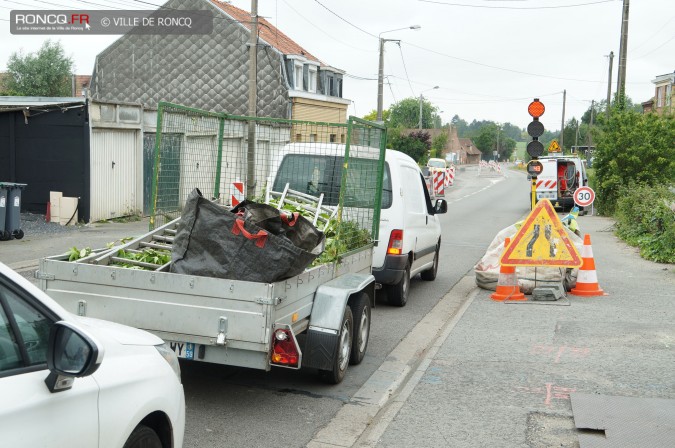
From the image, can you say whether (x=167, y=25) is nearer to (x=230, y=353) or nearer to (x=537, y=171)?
(x=537, y=171)

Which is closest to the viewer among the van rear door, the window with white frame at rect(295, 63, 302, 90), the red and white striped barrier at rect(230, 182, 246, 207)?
the red and white striped barrier at rect(230, 182, 246, 207)

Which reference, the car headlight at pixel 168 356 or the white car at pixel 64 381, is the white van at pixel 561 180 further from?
the white car at pixel 64 381

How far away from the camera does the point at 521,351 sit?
8430 millimetres

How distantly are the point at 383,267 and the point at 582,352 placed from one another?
2893mm

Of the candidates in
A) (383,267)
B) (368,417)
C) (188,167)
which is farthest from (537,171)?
(368,417)

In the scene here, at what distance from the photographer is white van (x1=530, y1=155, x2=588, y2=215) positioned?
32188 mm

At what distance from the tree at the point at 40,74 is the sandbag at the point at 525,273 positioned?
54.7 m

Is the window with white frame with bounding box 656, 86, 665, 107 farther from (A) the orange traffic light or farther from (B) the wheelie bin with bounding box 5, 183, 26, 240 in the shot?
(B) the wheelie bin with bounding box 5, 183, 26, 240

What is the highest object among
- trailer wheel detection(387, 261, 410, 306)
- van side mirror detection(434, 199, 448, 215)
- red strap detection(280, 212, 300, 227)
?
red strap detection(280, 212, 300, 227)

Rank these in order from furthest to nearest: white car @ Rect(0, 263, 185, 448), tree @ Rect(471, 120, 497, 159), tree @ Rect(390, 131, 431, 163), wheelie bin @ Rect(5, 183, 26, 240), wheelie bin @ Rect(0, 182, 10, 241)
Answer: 1. tree @ Rect(471, 120, 497, 159)
2. tree @ Rect(390, 131, 431, 163)
3. wheelie bin @ Rect(5, 183, 26, 240)
4. wheelie bin @ Rect(0, 182, 10, 241)
5. white car @ Rect(0, 263, 185, 448)

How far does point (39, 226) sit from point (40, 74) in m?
45.7

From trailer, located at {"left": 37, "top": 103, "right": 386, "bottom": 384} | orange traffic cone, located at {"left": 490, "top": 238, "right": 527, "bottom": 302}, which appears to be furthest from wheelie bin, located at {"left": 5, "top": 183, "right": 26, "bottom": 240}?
trailer, located at {"left": 37, "top": 103, "right": 386, "bottom": 384}

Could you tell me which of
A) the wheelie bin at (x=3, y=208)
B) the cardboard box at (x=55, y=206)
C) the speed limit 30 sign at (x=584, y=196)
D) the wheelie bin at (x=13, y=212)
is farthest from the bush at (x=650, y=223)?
the cardboard box at (x=55, y=206)

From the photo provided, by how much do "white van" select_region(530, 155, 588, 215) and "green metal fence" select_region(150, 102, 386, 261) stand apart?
2389 cm
